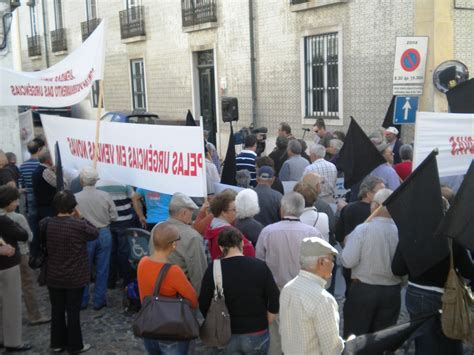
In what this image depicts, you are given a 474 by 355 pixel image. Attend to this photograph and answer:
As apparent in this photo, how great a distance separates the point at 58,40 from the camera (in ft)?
89.6

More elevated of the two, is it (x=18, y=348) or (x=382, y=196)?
(x=382, y=196)

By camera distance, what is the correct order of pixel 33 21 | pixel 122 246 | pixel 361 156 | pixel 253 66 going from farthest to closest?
1. pixel 33 21
2. pixel 253 66
3. pixel 122 246
4. pixel 361 156

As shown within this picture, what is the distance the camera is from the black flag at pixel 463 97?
6.04m

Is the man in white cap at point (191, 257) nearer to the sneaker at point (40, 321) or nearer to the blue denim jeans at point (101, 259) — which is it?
the blue denim jeans at point (101, 259)

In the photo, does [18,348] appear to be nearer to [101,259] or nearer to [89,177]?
[101,259]

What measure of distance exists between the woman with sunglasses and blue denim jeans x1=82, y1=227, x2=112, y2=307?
8.94 feet

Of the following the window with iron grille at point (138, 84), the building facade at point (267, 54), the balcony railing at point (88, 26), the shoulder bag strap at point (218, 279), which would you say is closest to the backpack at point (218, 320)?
the shoulder bag strap at point (218, 279)

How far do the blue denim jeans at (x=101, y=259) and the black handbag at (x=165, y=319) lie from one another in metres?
2.91

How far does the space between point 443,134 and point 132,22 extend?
18.5 metres

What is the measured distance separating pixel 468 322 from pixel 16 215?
13.6 ft

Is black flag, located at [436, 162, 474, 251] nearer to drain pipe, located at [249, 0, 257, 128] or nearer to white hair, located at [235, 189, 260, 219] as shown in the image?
white hair, located at [235, 189, 260, 219]

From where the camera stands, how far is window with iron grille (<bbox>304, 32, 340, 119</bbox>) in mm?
14211

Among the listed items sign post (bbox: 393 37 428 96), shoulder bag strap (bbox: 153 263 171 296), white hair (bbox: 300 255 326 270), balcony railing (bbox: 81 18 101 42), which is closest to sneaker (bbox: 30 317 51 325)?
shoulder bag strap (bbox: 153 263 171 296)

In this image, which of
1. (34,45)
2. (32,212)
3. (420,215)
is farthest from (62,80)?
(34,45)
